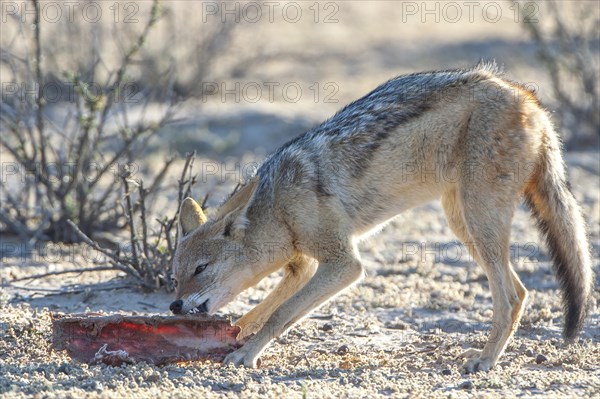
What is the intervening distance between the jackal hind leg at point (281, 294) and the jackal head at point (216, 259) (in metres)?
0.34

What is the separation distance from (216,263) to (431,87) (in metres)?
1.94

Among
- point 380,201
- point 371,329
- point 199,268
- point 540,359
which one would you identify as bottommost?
point 371,329

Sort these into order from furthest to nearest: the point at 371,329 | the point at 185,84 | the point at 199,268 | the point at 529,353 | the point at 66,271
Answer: the point at 185,84 < the point at 66,271 < the point at 371,329 < the point at 529,353 < the point at 199,268

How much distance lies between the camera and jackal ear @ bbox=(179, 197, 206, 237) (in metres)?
6.52

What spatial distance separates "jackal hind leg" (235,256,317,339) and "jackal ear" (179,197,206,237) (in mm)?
728

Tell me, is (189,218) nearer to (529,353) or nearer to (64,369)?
(64,369)

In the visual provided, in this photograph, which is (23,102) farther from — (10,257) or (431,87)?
(431,87)

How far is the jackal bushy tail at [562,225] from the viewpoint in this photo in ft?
21.2

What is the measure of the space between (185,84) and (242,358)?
1187cm

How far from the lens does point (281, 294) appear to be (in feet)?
22.2

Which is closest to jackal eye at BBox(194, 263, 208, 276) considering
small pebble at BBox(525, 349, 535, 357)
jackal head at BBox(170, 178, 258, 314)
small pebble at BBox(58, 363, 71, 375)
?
jackal head at BBox(170, 178, 258, 314)

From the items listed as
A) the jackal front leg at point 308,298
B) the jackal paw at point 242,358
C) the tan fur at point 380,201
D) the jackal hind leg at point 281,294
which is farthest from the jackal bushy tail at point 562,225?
the jackal paw at point 242,358

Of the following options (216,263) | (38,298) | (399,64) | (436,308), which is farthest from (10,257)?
(399,64)

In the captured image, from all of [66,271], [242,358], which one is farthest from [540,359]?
[66,271]
